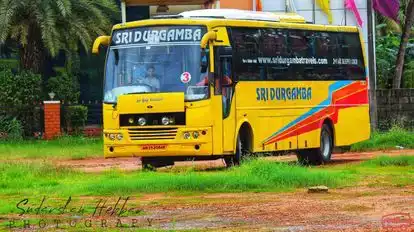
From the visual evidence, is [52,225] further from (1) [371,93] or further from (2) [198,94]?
(1) [371,93]

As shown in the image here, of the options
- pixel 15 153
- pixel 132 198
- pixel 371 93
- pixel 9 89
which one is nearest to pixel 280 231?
pixel 132 198

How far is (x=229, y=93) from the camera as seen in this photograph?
76.0 ft

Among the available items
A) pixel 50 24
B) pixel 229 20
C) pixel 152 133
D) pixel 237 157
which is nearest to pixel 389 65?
pixel 50 24

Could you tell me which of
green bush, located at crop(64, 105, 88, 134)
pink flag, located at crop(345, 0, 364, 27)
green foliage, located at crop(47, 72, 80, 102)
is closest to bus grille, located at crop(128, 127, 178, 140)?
green bush, located at crop(64, 105, 88, 134)

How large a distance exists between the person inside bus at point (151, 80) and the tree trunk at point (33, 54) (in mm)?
14401

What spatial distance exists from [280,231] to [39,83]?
24.9m

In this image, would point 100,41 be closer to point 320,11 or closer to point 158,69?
point 158,69

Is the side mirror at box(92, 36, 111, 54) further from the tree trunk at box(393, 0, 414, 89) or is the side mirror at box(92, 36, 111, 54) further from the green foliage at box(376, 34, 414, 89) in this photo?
the green foliage at box(376, 34, 414, 89)

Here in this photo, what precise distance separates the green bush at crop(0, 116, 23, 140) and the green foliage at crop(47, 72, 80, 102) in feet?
6.14

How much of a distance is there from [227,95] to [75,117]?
582 inches

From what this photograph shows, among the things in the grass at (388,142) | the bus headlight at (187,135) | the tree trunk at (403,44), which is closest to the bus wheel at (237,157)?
the bus headlight at (187,135)

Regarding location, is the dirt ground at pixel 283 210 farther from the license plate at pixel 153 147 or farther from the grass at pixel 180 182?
the license plate at pixel 153 147

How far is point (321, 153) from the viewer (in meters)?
26.6

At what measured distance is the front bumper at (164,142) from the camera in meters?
22.2
